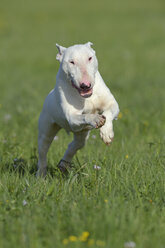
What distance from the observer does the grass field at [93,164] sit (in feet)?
9.49

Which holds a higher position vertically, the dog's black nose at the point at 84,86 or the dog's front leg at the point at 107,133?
the dog's black nose at the point at 84,86

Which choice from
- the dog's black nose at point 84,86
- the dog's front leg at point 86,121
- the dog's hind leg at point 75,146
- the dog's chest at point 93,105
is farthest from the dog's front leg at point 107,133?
the dog's hind leg at point 75,146

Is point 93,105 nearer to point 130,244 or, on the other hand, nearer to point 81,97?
point 81,97

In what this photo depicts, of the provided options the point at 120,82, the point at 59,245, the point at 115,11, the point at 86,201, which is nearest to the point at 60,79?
the point at 86,201

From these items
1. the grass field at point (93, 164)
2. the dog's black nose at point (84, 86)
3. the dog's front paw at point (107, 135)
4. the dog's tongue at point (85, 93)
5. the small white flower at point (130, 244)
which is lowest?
the grass field at point (93, 164)

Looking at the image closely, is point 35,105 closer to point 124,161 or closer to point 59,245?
point 124,161

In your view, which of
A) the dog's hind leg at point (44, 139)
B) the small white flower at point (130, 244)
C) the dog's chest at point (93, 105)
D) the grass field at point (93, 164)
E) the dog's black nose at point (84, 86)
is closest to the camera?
the small white flower at point (130, 244)

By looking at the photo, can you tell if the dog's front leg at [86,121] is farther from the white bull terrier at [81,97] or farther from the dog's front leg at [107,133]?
the dog's front leg at [107,133]

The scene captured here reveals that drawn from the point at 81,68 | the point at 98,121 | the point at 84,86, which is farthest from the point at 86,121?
the point at 81,68

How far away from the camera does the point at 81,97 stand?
4.02 meters

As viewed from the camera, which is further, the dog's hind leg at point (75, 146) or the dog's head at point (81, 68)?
the dog's hind leg at point (75, 146)

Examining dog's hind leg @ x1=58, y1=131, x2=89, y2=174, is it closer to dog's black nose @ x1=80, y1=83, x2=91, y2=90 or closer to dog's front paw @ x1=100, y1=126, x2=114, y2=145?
dog's front paw @ x1=100, y1=126, x2=114, y2=145

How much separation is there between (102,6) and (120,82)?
20.3m

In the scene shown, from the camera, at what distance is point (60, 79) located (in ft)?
13.4
